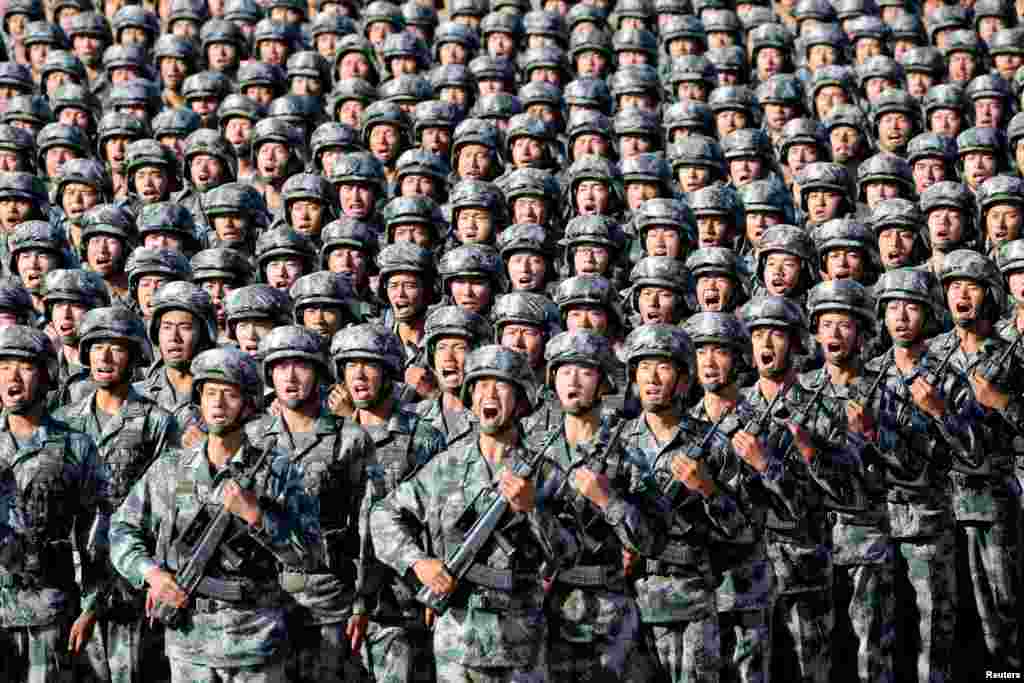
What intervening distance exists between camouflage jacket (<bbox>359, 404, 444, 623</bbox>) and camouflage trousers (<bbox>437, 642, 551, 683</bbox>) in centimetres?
105

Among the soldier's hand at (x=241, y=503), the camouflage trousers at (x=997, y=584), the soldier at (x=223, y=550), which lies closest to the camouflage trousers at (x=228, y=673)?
the soldier at (x=223, y=550)

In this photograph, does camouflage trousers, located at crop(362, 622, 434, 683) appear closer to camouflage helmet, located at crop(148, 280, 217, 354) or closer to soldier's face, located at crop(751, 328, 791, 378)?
camouflage helmet, located at crop(148, 280, 217, 354)

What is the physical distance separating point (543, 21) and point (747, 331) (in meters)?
10.2

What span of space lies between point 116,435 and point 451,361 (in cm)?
255

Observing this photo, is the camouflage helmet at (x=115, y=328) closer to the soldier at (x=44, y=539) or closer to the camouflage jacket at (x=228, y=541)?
the soldier at (x=44, y=539)

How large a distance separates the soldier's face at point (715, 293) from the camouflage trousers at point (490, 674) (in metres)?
5.72

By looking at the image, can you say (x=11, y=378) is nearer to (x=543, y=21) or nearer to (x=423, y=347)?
(x=423, y=347)

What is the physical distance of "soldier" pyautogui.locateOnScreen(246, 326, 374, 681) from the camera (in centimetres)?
1542

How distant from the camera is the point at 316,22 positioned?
88.3ft

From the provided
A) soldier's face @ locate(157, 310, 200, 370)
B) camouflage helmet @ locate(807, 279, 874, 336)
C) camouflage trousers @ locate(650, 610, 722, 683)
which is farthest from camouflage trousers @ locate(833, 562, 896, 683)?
soldier's face @ locate(157, 310, 200, 370)

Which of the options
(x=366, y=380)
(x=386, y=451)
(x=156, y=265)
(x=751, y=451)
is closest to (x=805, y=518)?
(x=751, y=451)

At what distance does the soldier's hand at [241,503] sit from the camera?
13.9 meters

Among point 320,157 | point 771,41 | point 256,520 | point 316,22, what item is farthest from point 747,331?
point 316,22

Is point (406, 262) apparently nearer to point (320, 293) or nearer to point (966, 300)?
point (320, 293)
